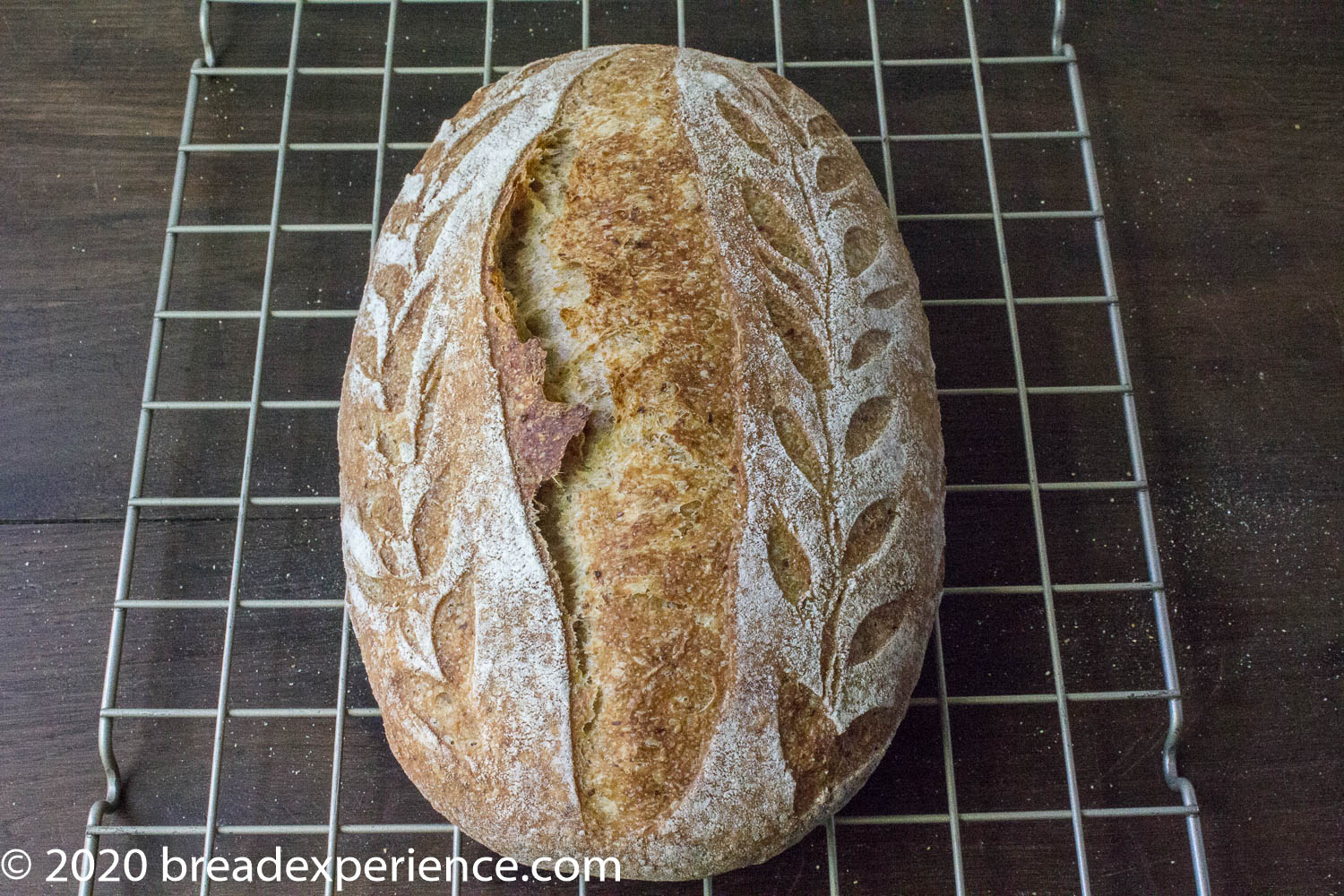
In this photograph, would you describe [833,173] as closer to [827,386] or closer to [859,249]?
[859,249]

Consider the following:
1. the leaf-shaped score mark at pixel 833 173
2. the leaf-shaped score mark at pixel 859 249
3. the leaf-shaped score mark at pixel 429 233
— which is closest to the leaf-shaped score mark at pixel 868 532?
the leaf-shaped score mark at pixel 859 249

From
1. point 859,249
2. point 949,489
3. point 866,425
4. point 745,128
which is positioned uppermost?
point 745,128

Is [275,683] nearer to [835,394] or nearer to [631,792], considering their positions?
[631,792]

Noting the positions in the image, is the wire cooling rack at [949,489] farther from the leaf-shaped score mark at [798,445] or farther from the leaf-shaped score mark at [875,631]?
the leaf-shaped score mark at [798,445]

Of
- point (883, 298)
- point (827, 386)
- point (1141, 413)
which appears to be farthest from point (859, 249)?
point (1141, 413)

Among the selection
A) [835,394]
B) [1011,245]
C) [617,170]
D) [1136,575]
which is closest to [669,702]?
[835,394]

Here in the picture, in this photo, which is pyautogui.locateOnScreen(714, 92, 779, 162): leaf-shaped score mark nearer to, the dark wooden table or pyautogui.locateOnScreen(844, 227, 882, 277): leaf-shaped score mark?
pyautogui.locateOnScreen(844, 227, 882, 277): leaf-shaped score mark
